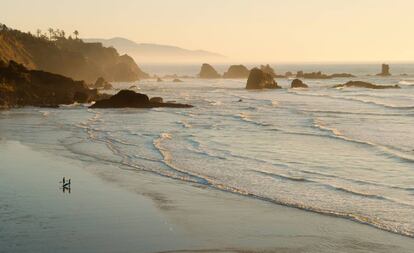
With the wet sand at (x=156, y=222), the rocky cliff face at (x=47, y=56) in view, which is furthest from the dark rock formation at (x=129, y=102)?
the rocky cliff face at (x=47, y=56)

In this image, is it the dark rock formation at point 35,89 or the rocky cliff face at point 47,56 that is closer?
the dark rock formation at point 35,89

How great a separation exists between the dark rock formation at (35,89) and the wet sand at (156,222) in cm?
4626

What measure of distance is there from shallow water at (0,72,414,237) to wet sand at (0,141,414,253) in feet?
4.23

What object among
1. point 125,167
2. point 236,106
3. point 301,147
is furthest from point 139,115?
point 125,167

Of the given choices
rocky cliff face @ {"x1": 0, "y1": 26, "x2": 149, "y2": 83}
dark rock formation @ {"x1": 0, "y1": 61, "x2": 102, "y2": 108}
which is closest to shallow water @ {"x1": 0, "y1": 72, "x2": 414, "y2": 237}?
dark rock formation @ {"x1": 0, "y1": 61, "x2": 102, "y2": 108}

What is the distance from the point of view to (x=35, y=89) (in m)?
71.2

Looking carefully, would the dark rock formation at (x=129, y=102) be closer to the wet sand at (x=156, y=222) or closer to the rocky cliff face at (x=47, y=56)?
the wet sand at (x=156, y=222)

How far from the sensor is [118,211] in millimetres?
17891

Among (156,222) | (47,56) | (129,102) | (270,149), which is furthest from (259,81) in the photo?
(156,222)

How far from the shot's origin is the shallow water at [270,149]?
20.6 metres

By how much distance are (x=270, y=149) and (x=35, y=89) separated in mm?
45595

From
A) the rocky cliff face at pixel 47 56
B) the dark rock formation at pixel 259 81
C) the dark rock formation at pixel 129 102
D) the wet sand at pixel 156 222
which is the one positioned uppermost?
the rocky cliff face at pixel 47 56

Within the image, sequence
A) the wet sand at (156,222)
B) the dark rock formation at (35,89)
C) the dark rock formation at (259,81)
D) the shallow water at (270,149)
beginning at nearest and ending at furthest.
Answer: the wet sand at (156,222) < the shallow water at (270,149) < the dark rock formation at (35,89) < the dark rock formation at (259,81)

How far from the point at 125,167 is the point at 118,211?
896 centimetres
